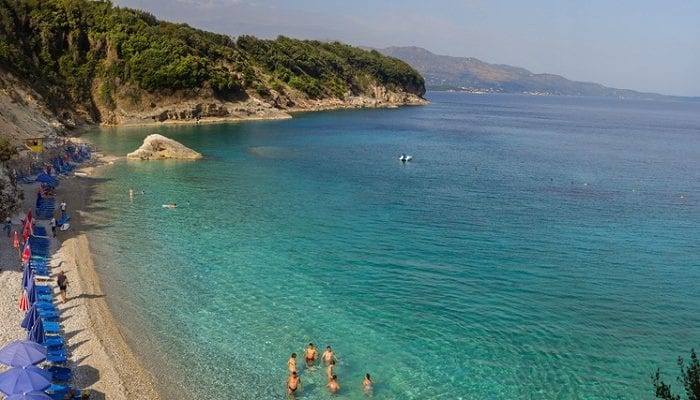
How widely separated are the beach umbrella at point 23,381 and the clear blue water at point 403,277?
4.57m

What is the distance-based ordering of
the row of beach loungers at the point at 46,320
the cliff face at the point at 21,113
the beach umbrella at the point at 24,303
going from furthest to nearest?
the cliff face at the point at 21,113 < the beach umbrella at the point at 24,303 < the row of beach loungers at the point at 46,320

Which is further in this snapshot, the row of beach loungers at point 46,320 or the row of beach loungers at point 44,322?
the row of beach loungers at point 46,320

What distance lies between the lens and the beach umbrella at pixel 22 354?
17281 millimetres

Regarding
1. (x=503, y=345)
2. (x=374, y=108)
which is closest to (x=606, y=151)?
(x=503, y=345)

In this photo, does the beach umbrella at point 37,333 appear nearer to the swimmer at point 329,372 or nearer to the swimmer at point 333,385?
the swimmer at point 329,372

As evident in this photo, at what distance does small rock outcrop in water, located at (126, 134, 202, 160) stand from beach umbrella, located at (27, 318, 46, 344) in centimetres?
4819

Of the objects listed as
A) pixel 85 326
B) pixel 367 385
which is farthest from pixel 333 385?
pixel 85 326

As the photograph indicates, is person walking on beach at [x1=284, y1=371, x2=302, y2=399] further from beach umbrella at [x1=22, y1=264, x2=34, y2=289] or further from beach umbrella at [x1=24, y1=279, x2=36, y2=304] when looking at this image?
beach umbrella at [x1=22, y1=264, x2=34, y2=289]

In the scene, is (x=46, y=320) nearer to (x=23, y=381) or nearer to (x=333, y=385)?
(x=23, y=381)

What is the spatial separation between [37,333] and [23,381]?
15.1 ft

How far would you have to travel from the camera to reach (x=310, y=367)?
21.4 m

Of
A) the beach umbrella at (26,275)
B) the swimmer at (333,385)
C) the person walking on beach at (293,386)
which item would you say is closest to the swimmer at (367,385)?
the swimmer at (333,385)

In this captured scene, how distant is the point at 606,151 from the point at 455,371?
272ft

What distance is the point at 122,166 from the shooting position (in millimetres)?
61875
